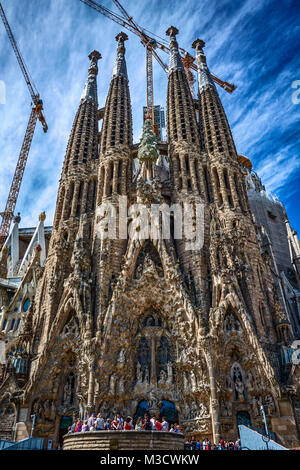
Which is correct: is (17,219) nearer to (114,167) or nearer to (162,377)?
(114,167)

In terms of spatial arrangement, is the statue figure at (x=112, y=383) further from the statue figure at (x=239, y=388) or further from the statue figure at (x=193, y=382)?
the statue figure at (x=239, y=388)

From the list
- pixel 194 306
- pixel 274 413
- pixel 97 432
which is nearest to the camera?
pixel 97 432

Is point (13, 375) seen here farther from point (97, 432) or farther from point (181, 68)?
point (181, 68)

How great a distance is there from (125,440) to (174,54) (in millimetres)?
37591

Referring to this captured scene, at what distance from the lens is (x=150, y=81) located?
159ft

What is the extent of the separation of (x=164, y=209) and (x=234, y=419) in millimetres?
13702

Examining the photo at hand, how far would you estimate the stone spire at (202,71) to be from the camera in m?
35.6

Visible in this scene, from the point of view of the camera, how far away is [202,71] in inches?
1454

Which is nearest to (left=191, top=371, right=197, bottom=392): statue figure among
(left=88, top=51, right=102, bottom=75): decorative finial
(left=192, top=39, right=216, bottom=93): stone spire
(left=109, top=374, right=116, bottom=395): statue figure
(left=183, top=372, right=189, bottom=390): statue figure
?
(left=183, top=372, right=189, bottom=390): statue figure

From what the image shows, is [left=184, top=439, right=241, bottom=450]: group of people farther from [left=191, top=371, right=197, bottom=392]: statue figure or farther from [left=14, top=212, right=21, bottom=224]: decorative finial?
[left=14, top=212, right=21, bottom=224]: decorative finial

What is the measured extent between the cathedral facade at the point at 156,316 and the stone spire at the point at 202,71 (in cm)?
906

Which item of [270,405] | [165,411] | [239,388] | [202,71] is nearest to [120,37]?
[202,71]

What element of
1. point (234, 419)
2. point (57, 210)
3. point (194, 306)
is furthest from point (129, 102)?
point (234, 419)

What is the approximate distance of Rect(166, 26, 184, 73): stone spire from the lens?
37.8 meters
